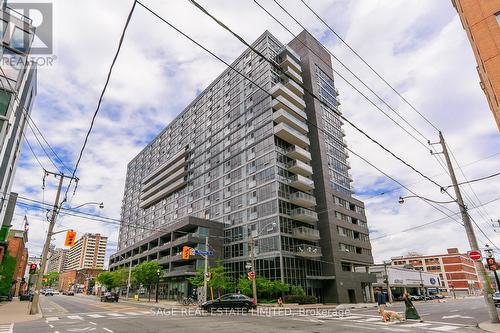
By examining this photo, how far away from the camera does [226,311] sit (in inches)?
1011

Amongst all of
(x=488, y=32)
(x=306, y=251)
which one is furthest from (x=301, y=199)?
(x=488, y=32)

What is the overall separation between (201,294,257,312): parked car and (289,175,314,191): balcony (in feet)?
87.7

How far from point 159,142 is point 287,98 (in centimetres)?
5133

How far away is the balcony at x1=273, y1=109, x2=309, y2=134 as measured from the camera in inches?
2035

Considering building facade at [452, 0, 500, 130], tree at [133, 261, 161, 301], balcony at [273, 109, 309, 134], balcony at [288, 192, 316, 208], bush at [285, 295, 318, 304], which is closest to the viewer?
building facade at [452, 0, 500, 130]

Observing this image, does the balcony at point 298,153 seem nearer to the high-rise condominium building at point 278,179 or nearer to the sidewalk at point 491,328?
the high-rise condominium building at point 278,179

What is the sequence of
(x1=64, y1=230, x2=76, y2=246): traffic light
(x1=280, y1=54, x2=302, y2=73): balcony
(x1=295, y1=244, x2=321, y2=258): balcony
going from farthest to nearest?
(x1=280, y1=54, x2=302, y2=73): balcony
(x1=295, y1=244, x2=321, y2=258): balcony
(x1=64, y1=230, x2=76, y2=246): traffic light

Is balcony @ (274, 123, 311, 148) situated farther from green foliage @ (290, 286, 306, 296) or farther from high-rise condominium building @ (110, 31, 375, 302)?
green foliage @ (290, 286, 306, 296)

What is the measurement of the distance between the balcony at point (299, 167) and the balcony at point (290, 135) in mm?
4349

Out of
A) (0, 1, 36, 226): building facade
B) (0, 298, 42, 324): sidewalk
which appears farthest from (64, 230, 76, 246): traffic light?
(0, 1, 36, 226): building facade

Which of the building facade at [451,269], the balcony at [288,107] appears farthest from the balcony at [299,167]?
the building facade at [451,269]

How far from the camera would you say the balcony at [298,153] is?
172 feet

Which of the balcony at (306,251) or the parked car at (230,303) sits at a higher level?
the balcony at (306,251)

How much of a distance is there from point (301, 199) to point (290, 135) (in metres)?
11.5
